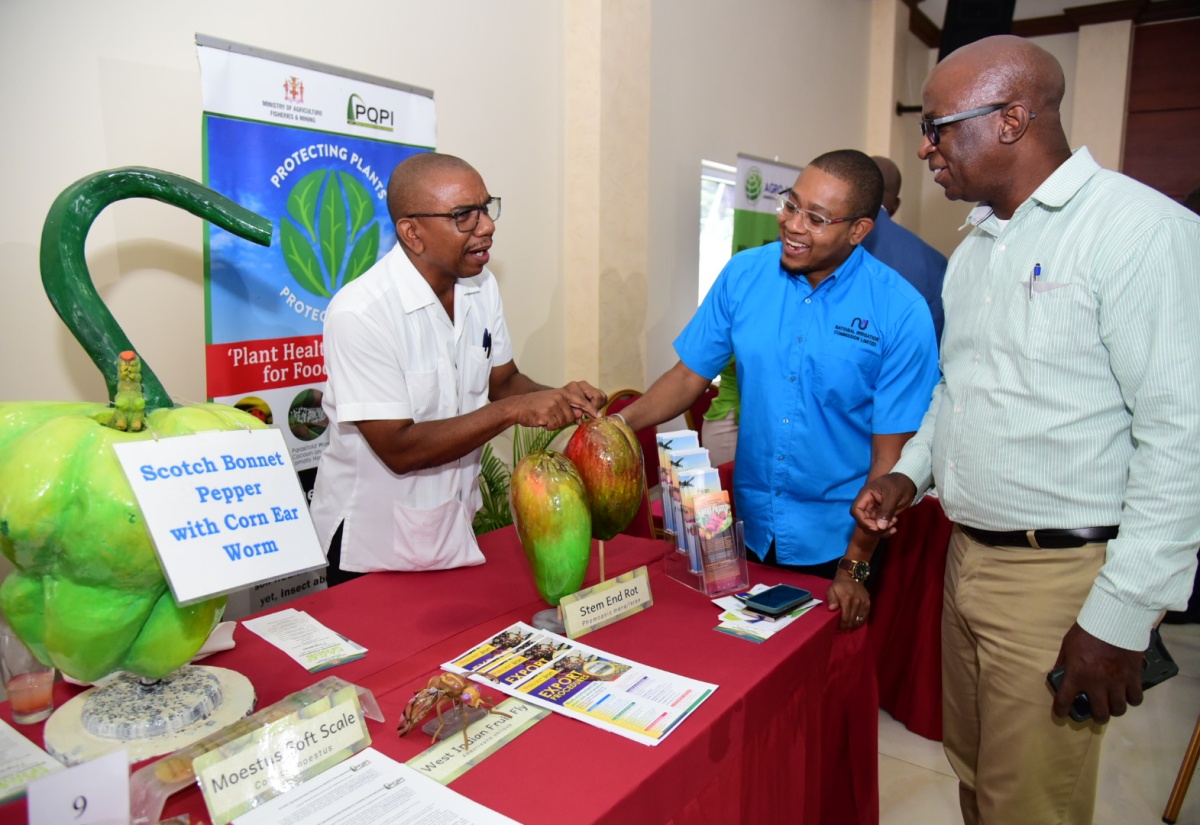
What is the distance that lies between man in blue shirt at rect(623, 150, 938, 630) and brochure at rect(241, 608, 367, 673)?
908 millimetres

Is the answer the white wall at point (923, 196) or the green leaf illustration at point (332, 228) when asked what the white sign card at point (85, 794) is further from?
the white wall at point (923, 196)

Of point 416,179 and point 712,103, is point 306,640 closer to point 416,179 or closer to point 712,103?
point 416,179

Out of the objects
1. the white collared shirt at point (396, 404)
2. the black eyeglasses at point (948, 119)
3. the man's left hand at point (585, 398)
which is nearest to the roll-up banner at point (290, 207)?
the white collared shirt at point (396, 404)

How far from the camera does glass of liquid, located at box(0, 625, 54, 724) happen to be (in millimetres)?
1077

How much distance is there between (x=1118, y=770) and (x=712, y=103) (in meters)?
3.45

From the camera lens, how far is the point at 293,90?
2283mm

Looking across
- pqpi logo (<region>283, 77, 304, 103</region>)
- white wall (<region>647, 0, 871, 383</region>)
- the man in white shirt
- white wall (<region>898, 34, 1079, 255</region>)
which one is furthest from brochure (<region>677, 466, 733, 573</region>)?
white wall (<region>898, 34, 1079, 255</region>)

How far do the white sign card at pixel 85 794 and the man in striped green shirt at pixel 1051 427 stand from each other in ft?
4.10

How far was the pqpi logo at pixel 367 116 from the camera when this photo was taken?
8.09ft

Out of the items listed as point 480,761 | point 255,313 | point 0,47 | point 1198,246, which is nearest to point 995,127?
point 1198,246

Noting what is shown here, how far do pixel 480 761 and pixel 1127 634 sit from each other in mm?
991

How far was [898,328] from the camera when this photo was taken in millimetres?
1817

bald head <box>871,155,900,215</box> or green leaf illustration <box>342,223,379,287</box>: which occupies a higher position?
bald head <box>871,155,900,215</box>

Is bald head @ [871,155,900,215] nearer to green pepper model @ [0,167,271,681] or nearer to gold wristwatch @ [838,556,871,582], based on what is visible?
gold wristwatch @ [838,556,871,582]
